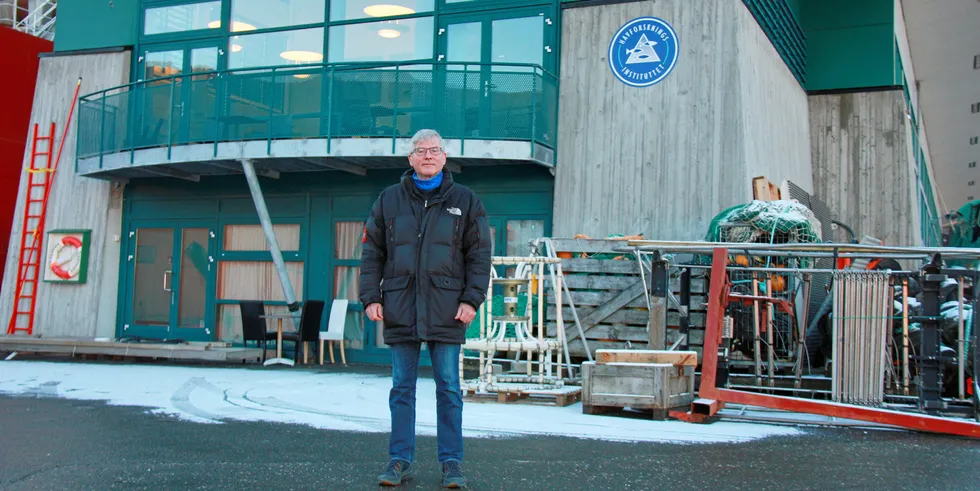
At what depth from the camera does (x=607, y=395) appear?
8531 millimetres

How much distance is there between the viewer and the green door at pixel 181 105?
50.4 ft

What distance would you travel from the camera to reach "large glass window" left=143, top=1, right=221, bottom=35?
16938 mm

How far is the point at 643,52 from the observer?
14227mm

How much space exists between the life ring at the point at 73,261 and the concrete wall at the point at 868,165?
1387 cm

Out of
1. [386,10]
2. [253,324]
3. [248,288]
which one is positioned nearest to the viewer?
[253,324]

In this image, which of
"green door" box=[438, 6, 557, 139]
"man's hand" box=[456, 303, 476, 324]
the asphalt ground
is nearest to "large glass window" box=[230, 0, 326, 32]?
"green door" box=[438, 6, 557, 139]

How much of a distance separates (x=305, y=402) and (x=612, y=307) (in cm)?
393

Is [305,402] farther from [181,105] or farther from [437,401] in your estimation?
[181,105]

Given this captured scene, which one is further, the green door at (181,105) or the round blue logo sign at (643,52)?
the green door at (181,105)

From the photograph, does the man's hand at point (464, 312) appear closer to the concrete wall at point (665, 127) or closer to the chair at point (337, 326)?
the concrete wall at point (665, 127)

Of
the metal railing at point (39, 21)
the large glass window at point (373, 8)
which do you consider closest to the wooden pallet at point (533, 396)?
the large glass window at point (373, 8)

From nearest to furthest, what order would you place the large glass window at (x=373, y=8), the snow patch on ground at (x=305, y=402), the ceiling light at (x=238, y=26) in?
the snow patch on ground at (x=305, y=402) → the large glass window at (x=373, y=8) → the ceiling light at (x=238, y=26)

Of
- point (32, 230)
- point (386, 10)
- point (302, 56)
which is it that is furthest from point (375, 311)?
point (32, 230)

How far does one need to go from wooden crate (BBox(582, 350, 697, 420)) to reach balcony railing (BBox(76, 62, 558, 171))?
560 centimetres
